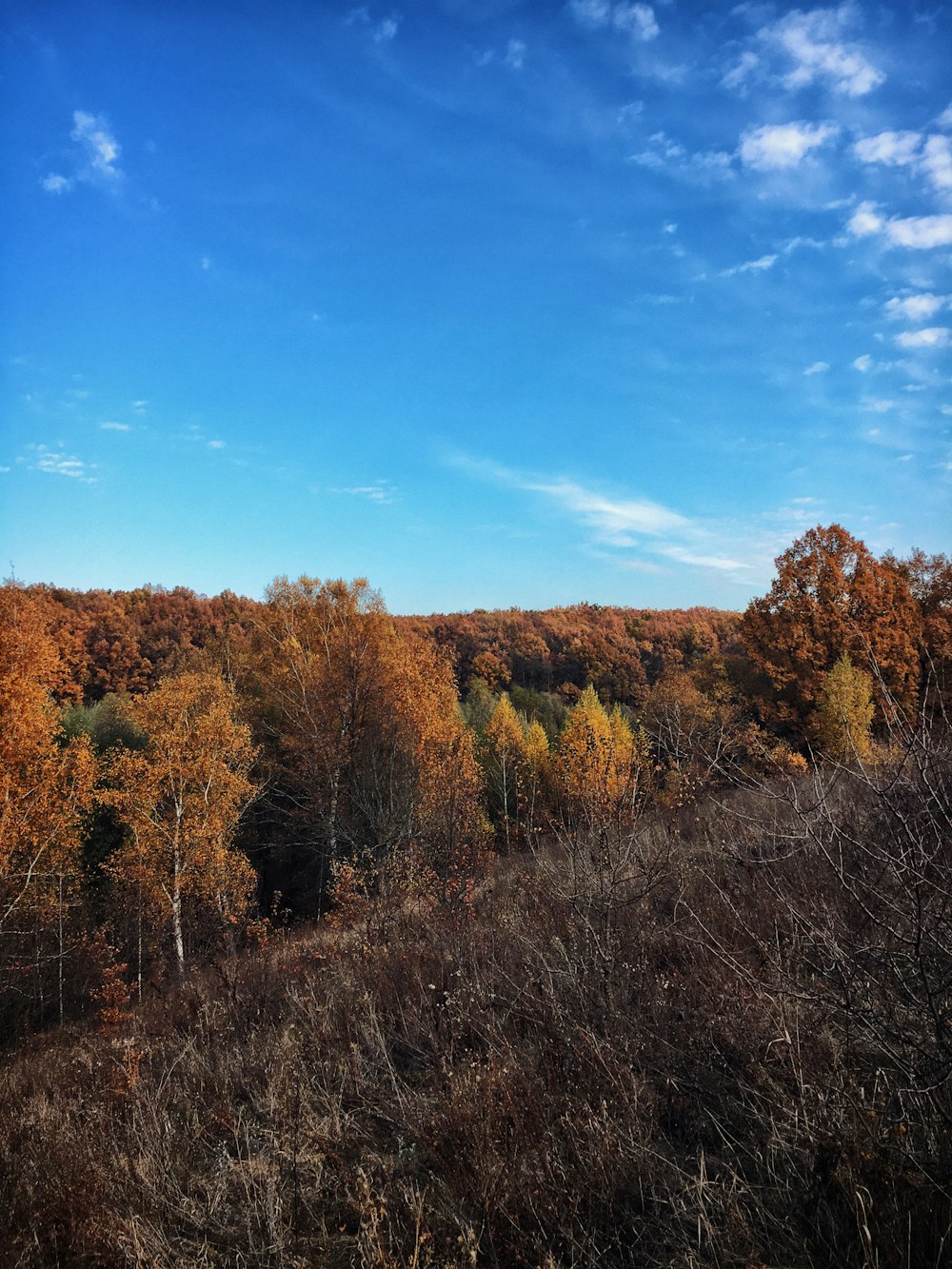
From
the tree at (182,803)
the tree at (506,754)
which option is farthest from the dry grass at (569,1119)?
the tree at (506,754)

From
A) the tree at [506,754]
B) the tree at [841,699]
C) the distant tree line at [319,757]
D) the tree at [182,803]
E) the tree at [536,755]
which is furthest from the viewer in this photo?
the tree at [536,755]

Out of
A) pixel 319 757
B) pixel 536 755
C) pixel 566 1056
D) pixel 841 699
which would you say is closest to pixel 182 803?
pixel 319 757

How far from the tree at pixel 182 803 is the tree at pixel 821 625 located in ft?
85.5

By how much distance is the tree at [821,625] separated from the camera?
32281 mm

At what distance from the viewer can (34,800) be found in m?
18.4

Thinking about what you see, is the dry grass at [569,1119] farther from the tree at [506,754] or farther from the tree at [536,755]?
the tree at [536,755]

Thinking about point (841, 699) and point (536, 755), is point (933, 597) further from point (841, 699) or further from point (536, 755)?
point (536, 755)

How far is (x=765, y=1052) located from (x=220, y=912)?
19.1 metres

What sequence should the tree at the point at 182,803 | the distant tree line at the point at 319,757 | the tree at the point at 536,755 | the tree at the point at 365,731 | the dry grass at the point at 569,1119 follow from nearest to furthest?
the dry grass at the point at 569,1119
the distant tree line at the point at 319,757
the tree at the point at 182,803
the tree at the point at 365,731
the tree at the point at 536,755

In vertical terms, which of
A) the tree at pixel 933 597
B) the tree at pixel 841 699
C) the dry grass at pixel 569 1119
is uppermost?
the tree at pixel 933 597

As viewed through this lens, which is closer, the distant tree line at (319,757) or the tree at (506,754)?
the distant tree line at (319,757)

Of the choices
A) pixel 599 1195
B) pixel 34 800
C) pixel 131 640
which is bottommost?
pixel 34 800

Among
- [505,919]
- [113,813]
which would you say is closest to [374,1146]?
[505,919]

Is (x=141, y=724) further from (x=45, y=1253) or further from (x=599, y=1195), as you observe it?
(x=599, y=1195)
